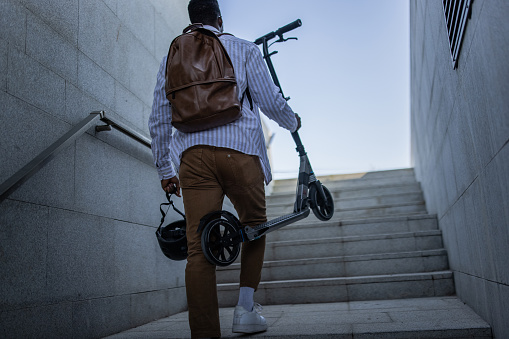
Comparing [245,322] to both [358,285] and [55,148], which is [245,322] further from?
[358,285]

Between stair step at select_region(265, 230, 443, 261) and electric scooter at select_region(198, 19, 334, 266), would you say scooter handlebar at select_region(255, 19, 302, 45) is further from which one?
→ stair step at select_region(265, 230, 443, 261)

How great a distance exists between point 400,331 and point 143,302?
1.63 m

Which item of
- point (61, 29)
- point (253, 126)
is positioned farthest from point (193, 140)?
point (61, 29)

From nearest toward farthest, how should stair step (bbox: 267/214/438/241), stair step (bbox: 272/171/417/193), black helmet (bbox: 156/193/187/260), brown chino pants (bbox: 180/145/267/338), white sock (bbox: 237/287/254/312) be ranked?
brown chino pants (bbox: 180/145/267/338), white sock (bbox: 237/287/254/312), black helmet (bbox: 156/193/187/260), stair step (bbox: 267/214/438/241), stair step (bbox: 272/171/417/193)

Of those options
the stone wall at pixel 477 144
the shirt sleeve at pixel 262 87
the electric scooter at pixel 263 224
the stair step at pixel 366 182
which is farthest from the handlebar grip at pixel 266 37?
the stair step at pixel 366 182

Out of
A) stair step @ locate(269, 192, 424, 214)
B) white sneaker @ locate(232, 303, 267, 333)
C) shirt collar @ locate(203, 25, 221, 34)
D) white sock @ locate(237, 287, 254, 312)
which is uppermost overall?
shirt collar @ locate(203, 25, 221, 34)

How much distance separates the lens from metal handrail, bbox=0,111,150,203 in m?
1.86

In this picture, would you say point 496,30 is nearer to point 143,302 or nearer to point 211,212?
point 211,212

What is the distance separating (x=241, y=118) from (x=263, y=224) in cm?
48

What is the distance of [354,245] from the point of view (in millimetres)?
4191

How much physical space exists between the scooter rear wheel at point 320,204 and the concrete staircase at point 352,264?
63 centimetres

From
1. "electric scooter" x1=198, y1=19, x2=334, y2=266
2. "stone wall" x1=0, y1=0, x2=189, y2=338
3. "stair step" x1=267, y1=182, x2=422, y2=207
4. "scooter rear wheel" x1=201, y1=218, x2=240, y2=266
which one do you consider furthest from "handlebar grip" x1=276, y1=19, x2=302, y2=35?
"stair step" x1=267, y1=182, x2=422, y2=207

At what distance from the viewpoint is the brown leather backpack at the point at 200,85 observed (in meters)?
2.03

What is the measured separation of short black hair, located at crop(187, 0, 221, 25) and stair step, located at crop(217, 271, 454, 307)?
2057 millimetres
